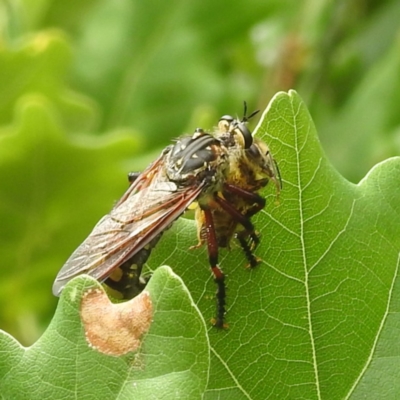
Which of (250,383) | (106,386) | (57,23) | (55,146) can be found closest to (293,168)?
(250,383)

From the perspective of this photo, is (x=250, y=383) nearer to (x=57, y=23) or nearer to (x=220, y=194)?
(x=220, y=194)

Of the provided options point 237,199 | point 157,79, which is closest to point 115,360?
point 237,199

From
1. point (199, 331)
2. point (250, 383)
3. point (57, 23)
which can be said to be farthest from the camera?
point (57, 23)

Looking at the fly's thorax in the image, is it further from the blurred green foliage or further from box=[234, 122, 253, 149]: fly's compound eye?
the blurred green foliage

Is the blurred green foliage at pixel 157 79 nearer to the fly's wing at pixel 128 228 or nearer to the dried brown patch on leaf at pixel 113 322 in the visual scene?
the fly's wing at pixel 128 228

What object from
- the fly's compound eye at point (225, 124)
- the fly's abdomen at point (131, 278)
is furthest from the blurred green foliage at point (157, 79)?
the fly's abdomen at point (131, 278)

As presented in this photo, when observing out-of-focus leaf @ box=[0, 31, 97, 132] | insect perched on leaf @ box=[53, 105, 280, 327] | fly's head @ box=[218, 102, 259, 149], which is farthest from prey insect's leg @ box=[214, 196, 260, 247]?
out-of-focus leaf @ box=[0, 31, 97, 132]
